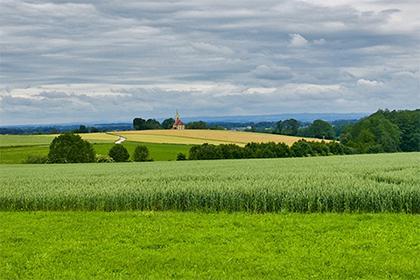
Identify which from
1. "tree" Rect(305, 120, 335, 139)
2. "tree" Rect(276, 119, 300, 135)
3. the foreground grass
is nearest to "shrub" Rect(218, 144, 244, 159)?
"tree" Rect(305, 120, 335, 139)

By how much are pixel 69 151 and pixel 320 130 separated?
213 feet

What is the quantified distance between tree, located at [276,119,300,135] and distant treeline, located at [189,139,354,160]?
1745 inches

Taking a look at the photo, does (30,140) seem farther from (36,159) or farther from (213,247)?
(213,247)

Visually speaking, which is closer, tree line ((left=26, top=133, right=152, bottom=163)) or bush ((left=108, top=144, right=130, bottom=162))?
tree line ((left=26, top=133, right=152, bottom=163))

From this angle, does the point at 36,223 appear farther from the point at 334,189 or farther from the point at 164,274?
the point at 334,189

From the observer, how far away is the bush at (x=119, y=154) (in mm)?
80500

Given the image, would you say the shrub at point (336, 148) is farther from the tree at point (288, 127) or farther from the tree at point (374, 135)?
the tree at point (288, 127)

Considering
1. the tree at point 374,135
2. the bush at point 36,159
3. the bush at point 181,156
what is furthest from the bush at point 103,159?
the tree at point 374,135

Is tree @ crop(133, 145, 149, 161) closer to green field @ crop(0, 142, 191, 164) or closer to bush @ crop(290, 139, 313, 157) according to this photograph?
green field @ crop(0, 142, 191, 164)

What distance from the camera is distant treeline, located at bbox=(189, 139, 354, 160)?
263 ft

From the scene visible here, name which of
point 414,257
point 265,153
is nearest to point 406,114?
point 265,153

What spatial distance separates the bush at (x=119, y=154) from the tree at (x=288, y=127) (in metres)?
58.0

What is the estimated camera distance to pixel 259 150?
8331 cm

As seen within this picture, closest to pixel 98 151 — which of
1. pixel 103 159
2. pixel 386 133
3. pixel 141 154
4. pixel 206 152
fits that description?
pixel 103 159
